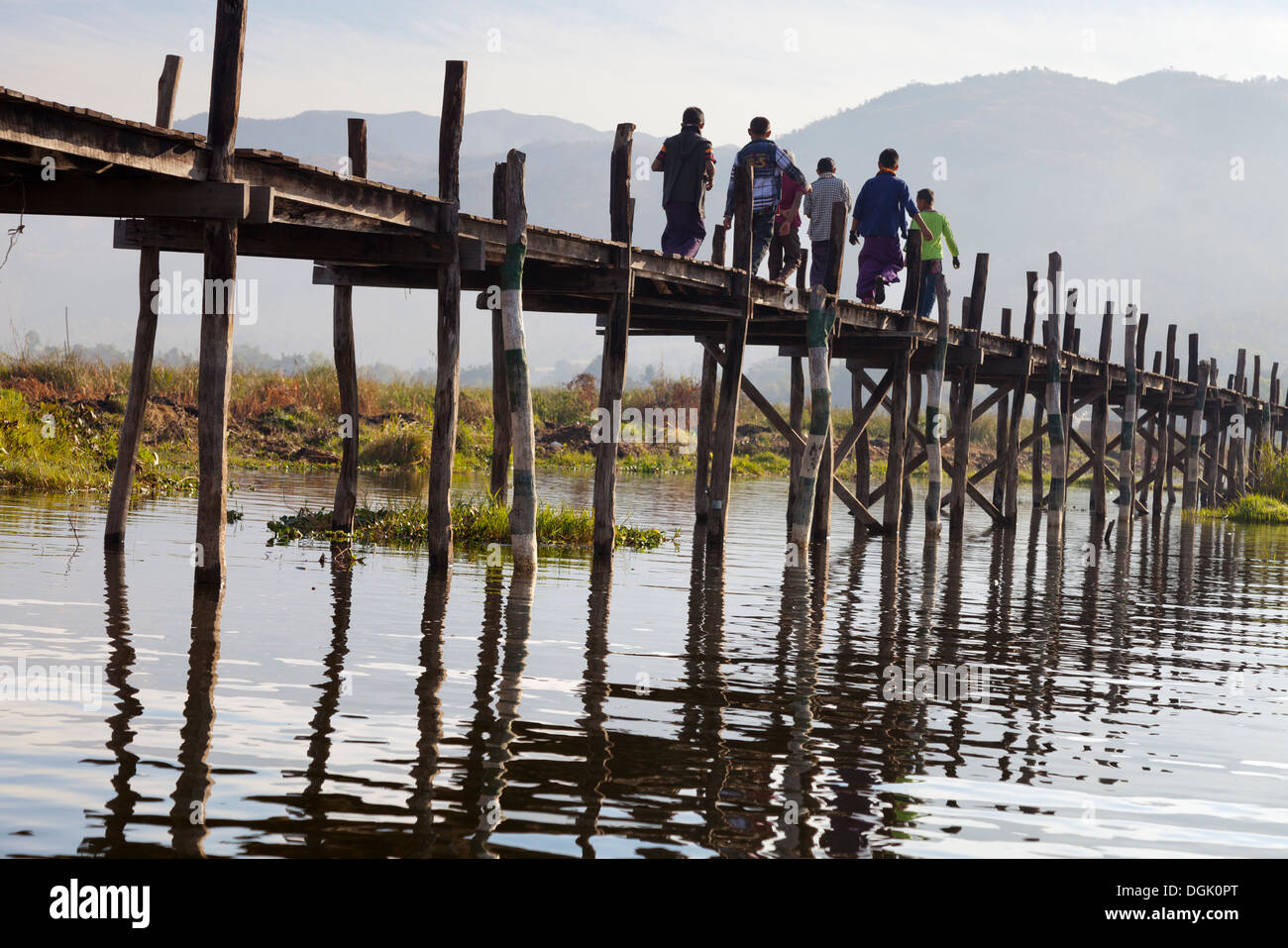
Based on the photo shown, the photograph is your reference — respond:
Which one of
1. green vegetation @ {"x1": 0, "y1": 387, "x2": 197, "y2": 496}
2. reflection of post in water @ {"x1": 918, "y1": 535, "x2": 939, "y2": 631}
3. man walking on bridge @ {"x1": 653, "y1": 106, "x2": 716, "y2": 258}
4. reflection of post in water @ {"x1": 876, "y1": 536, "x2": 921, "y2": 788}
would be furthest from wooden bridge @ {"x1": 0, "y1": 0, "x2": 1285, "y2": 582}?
green vegetation @ {"x1": 0, "y1": 387, "x2": 197, "y2": 496}

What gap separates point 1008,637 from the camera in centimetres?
1132

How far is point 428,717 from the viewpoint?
283 inches

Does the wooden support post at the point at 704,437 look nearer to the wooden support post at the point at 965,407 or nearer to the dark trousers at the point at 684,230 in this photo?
the dark trousers at the point at 684,230

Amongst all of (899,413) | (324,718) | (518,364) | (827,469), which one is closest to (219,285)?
(518,364)

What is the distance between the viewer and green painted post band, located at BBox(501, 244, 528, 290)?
12.5 m

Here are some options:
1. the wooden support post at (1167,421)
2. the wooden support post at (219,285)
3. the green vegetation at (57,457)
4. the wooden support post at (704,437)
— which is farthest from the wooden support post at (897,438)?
the wooden support post at (1167,421)

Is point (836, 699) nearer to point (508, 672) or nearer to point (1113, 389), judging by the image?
point (508, 672)

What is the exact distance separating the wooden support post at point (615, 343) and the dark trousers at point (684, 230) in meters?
1.15

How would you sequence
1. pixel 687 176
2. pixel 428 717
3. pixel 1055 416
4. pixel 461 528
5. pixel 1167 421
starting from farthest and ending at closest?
1. pixel 1167 421
2. pixel 1055 416
3. pixel 461 528
4. pixel 687 176
5. pixel 428 717

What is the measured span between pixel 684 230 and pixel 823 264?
8.90ft

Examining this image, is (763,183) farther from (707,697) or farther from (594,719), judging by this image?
(594,719)

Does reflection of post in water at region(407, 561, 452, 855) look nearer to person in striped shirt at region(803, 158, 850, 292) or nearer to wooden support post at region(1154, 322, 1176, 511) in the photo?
person in striped shirt at region(803, 158, 850, 292)

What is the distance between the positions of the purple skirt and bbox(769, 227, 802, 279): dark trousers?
879mm

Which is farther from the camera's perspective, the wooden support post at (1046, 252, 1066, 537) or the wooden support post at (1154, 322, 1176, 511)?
the wooden support post at (1154, 322, 1176, 511)
